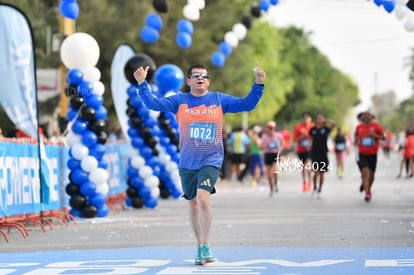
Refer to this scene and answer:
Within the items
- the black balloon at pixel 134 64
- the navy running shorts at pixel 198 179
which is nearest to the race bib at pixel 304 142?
the black balloon at pixel 134 64

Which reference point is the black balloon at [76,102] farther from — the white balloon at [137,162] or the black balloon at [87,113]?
the white balloon at [137,162]

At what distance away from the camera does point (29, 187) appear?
15219 millimetres

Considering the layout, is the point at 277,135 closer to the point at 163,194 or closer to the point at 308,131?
the point at 308,131

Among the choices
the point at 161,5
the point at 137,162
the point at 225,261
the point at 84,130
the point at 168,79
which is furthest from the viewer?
the point at 161,5

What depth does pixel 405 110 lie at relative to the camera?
422 feet

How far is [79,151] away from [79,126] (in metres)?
0.45

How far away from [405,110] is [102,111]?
115 metres

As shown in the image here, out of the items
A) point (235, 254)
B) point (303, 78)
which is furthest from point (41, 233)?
point (303, 78)

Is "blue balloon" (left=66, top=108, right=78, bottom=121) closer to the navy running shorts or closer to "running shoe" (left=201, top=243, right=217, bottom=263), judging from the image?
the navy running shorts

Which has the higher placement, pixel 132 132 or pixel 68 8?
pixel 68 8

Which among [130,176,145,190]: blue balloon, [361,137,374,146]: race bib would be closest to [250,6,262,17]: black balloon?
[361,137,374,146]: race bib

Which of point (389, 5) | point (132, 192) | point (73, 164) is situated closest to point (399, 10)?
point (389, 5)

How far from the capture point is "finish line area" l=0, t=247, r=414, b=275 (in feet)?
30.4

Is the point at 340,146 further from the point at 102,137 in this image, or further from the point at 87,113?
the point at 87,113
